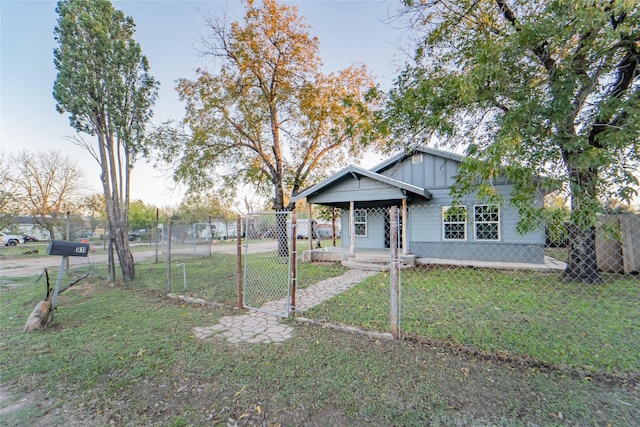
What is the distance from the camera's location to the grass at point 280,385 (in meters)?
2.23

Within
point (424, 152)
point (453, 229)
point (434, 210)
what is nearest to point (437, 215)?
point (434, 210)

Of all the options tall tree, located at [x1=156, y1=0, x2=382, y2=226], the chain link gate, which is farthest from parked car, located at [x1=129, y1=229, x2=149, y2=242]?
the chain link gate

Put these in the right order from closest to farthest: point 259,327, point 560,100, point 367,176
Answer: point 560,100, point 259,327, point 367,176

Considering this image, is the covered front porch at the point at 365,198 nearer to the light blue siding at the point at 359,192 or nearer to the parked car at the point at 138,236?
the light blue siding at the point at 359,192

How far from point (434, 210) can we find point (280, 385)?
9895 millimetres

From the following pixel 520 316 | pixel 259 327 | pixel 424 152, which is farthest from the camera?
pixel 424 152

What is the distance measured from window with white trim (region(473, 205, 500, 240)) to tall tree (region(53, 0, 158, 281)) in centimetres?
1154

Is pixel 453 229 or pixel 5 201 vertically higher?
pixel 5 201

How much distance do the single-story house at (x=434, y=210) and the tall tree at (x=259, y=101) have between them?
241cm

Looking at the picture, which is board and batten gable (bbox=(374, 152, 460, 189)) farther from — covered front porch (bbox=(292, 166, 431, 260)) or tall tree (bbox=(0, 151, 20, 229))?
tall tree (bbox=(0, 151, 20, 229))

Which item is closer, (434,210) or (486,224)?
(486,224)

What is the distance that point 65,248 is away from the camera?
169 inches

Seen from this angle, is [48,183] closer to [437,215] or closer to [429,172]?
[429,172]

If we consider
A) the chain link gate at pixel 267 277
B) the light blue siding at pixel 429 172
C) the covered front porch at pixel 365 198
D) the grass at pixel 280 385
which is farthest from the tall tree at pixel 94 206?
the grass at pixel 280 385
